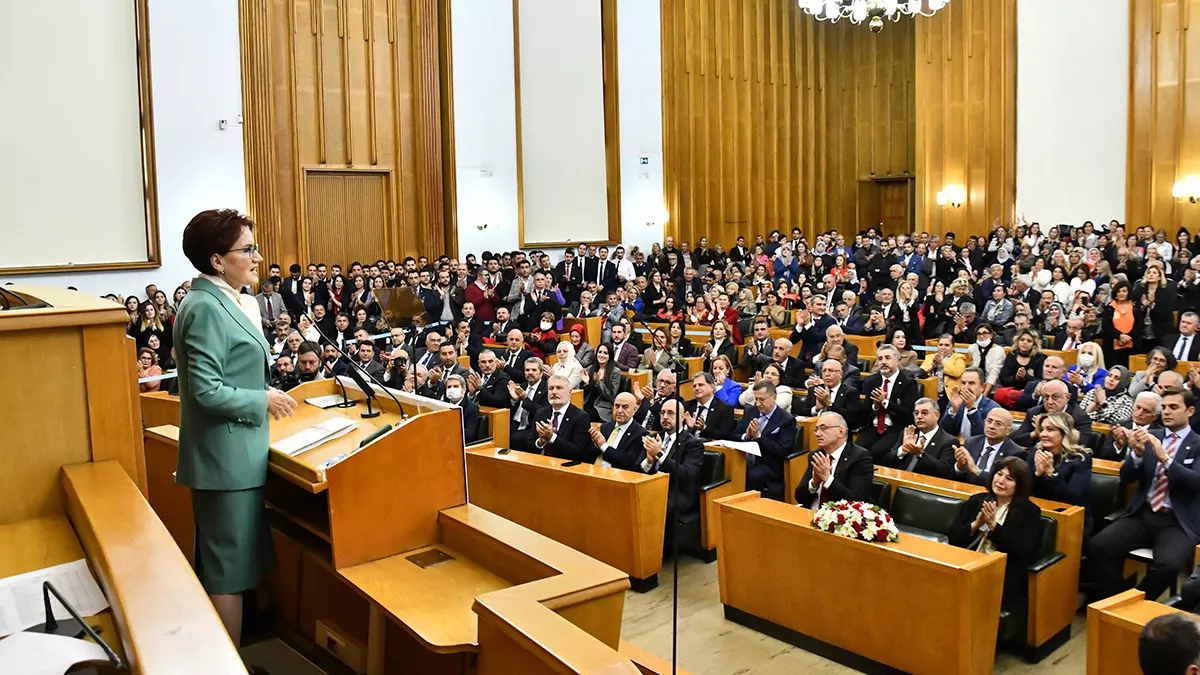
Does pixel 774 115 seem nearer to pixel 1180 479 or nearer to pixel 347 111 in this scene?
pixel 347 111

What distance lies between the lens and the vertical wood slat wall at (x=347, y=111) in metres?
12.2

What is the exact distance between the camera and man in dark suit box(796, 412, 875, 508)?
183 inches

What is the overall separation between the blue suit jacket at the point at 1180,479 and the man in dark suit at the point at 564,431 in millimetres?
2852

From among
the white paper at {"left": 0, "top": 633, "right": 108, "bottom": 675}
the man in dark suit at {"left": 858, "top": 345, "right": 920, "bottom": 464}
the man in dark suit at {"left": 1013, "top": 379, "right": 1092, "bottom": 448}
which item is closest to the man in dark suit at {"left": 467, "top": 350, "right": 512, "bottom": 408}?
the man in dark suit at {"left": 858, "top": 345, "right": 920, "bottom": 464}

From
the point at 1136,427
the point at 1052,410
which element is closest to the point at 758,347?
the point at 1052,410

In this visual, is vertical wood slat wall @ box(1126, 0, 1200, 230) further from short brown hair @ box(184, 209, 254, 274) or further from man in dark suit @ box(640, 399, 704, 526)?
short brown hair @ box(184, 209, 254, 274)

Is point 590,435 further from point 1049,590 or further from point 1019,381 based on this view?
point 1019,381

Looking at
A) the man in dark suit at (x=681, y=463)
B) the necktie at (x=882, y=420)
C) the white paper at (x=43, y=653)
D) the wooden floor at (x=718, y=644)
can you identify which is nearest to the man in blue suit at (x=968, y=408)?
the necktie at (x=882, y=420)

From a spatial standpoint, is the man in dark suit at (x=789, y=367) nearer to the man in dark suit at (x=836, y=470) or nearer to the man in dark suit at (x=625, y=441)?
the man in dark suit at (x=625, y=441)

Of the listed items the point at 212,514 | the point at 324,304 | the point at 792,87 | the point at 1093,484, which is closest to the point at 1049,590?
the point at 1093,484

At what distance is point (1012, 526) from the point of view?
4016mm

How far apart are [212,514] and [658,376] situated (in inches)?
170

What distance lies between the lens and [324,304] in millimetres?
11172

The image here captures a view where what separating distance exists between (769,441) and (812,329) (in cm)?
330
